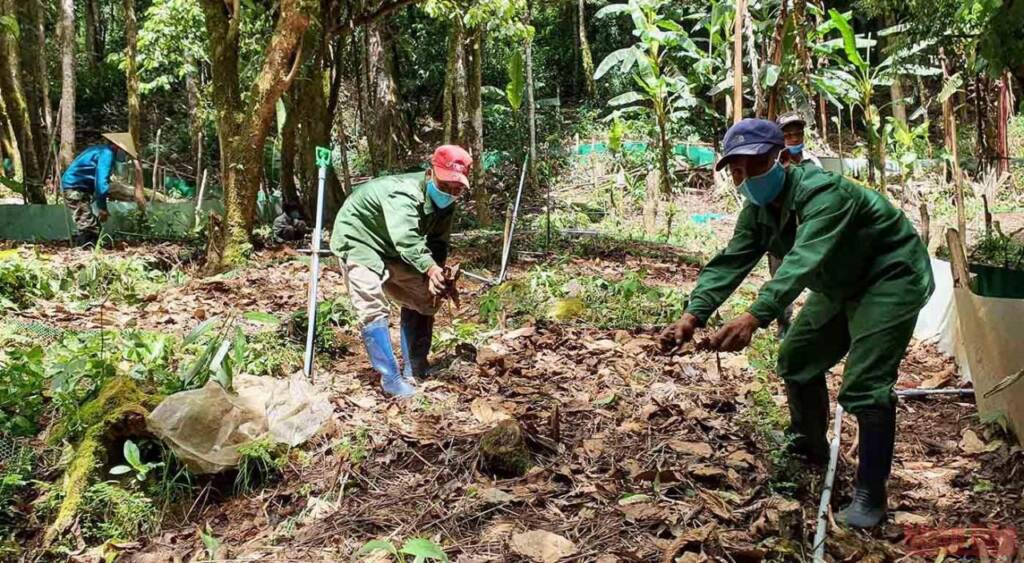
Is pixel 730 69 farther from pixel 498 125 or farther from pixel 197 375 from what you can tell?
pixel 197 375

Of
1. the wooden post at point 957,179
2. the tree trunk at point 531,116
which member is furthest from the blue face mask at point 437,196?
the tree trunk at point 531,116

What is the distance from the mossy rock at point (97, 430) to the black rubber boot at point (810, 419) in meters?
3.09

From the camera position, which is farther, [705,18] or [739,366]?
[705,18]

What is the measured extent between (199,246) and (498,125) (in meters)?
8.32

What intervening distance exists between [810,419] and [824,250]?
1.09m

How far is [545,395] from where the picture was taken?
16.3 ft

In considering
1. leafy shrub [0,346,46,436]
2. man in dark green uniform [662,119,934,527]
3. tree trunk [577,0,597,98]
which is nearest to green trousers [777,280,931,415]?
man in dark green uniform [662,119,934,527]

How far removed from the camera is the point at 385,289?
209 inches

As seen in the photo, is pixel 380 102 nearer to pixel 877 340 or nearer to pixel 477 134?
pixel 477 134

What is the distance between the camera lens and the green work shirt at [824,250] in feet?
9.83

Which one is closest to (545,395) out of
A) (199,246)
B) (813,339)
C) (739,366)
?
(739,366)

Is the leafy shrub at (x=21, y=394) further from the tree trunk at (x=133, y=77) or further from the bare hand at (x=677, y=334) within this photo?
the tree trunk at (x=133, y=77)

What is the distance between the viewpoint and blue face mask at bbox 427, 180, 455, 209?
490cm

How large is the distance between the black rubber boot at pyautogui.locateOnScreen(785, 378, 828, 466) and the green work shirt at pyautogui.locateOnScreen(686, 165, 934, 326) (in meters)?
0.51
